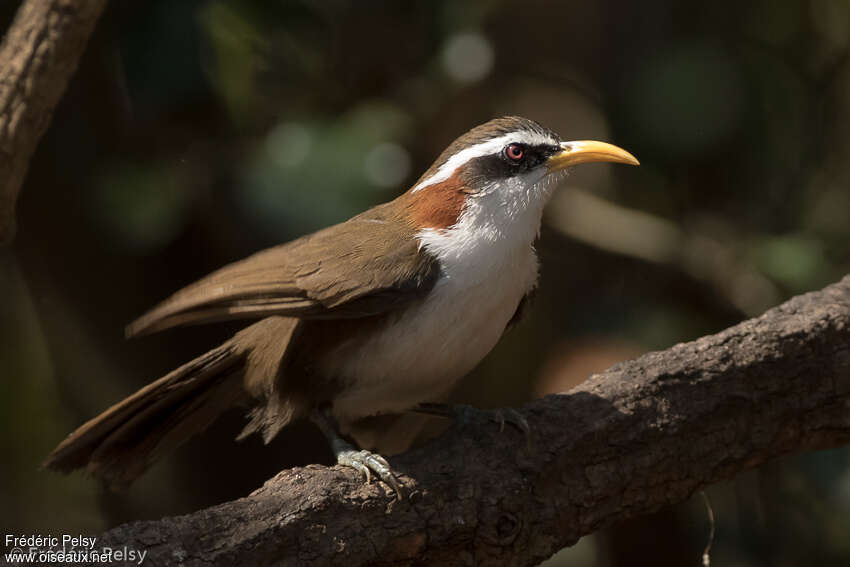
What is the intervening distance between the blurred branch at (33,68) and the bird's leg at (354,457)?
137cm

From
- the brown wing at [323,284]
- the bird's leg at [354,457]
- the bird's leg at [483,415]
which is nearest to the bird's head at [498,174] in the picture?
the brown wing at [323,284]

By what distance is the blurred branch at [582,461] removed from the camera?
297cm

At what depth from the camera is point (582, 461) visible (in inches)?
135

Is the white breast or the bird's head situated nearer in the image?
the white breast

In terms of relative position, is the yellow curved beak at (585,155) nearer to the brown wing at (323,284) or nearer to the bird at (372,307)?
the bird at (372,307)

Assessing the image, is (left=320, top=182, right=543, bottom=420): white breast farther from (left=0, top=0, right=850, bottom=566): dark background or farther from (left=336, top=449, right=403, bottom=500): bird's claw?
(left=0, top=0, right=850, bottom=566): dark background

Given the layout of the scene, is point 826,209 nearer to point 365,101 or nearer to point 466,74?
point 466,74

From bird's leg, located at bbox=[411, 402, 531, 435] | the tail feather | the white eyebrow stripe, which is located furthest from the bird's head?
the tail feather

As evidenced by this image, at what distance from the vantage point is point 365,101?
467cm

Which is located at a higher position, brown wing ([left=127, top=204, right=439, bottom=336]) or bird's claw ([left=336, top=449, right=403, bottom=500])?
brown wing ([left=127, top=204, right=439, bottom=336])

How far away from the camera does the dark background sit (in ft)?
14.2

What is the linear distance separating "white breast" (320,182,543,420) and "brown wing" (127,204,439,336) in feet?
0.25

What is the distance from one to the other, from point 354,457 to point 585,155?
1.29 meters

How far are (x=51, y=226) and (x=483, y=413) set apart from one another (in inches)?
95.3
